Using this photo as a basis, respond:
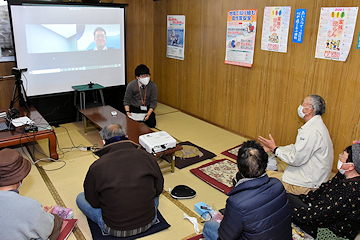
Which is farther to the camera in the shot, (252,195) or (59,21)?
(59,21)

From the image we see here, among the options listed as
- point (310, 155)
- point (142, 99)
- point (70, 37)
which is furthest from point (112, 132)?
point (70, 37)

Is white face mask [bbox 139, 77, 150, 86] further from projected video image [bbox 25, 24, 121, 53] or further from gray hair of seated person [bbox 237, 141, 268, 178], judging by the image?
gray hair of seated person [bbox 237, 141, 268, 178]

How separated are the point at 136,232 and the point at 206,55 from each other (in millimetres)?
3368

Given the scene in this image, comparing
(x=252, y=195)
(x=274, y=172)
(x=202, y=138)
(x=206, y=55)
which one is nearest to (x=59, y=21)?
(x=206, y=55)

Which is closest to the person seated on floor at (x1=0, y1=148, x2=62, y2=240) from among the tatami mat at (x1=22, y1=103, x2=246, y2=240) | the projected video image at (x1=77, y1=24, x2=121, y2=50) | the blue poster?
the tatami mat at (x1=22, y1=103, x2=246, y2=240)

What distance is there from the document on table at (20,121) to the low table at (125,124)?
726 mm

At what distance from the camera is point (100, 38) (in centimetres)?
512

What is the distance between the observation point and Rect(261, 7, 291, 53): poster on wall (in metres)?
3.74

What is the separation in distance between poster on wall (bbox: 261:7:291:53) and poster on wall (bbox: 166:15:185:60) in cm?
178

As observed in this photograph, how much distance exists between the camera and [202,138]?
447 cm

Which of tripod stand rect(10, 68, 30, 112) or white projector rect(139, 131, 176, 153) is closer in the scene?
white projector rect(139, 131, 176, 153)

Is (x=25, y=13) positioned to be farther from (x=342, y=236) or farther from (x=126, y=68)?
(x=342, y=236)

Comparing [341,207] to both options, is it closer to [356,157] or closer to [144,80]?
[356,157]

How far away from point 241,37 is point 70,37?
2.65 metres
